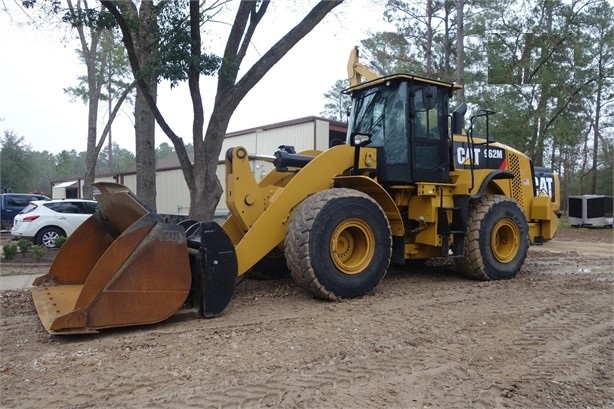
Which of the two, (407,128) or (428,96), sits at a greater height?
(428,96)

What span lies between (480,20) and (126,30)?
18.9 meters

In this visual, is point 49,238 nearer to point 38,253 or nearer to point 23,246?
point 23,246

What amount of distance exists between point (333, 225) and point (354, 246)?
640 mm

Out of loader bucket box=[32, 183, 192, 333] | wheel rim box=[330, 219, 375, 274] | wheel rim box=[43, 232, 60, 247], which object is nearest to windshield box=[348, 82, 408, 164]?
wheel rim box=[330, 219, 375, 274]

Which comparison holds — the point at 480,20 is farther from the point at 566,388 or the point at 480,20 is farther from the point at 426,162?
the point at 566,388

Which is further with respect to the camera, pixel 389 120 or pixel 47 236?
pixel 47 236

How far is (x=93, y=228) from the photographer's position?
5789 millimetres

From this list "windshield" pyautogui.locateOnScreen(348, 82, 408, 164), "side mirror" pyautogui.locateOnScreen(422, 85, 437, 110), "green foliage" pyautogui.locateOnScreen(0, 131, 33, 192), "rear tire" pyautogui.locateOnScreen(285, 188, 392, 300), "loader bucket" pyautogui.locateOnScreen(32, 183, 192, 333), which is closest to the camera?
"loader bucket" pyautogui.locateOnScreen(32, 183, 192, 333)

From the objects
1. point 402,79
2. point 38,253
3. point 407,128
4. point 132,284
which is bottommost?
point 38,253

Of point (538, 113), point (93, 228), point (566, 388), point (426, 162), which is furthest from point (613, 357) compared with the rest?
point (538, 113)

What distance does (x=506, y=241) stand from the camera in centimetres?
728

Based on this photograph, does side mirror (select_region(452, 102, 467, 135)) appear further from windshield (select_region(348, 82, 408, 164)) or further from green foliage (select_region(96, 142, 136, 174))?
green foliage (select_region(96, 142, 136, 174))

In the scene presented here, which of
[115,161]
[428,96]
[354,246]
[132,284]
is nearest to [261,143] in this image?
[428,96]

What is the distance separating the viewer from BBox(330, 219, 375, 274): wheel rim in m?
5.55
